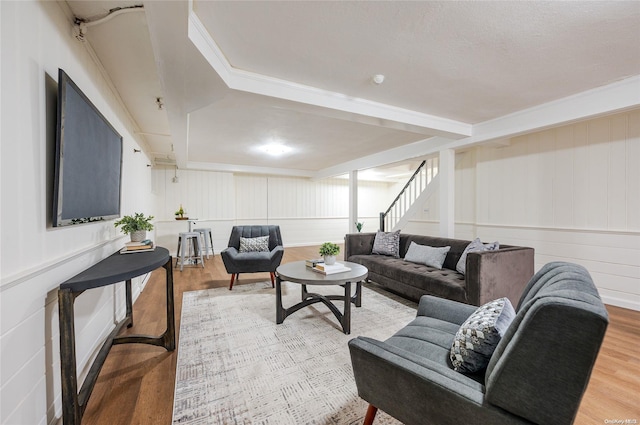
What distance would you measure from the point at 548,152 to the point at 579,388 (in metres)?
4.19

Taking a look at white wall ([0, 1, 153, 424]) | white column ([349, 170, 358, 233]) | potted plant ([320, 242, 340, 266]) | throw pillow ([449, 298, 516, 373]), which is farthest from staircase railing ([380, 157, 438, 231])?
white wall ([0, 1, 153, 424])

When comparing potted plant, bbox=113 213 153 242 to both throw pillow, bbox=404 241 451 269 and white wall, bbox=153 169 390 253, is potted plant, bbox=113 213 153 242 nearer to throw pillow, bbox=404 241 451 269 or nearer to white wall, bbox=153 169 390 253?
throw pillow, bbox=404 241 451 269

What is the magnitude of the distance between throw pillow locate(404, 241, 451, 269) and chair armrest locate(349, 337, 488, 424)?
8.16ft

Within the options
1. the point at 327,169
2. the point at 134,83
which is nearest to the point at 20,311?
the point at 134,83

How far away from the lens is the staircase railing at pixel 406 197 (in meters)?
5.71

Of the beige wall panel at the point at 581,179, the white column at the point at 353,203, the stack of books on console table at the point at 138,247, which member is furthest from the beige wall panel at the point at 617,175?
the stack of books on console table at the point at 138,247

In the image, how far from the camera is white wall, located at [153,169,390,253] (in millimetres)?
6609

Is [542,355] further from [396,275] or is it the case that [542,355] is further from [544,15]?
[396,275]

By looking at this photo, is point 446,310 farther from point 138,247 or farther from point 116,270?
point 138,247

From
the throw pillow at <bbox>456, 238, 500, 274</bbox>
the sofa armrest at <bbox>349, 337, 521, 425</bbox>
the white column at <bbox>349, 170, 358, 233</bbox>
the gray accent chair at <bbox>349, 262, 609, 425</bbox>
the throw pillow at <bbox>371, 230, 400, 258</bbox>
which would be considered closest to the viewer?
the gray accent chair at <bbox>349, 262, 609, 425</bbox>

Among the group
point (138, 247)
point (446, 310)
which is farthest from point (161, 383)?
point (446, 310)

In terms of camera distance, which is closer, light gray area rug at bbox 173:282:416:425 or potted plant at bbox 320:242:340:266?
light gray area rug at bbox 173:282:416:425

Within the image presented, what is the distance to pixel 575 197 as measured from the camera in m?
3.54

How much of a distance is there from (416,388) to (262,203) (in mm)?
7231
